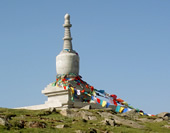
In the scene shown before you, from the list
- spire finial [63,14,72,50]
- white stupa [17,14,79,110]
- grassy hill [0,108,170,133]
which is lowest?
grassy hill [0,108,170,133]

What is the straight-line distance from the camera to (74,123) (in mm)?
28484

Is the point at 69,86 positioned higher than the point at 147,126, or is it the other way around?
the point at 69,86

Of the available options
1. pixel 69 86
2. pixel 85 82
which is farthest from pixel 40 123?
pixel 85 82

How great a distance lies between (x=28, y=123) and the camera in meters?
25.8

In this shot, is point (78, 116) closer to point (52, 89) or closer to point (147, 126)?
point (147, 126)

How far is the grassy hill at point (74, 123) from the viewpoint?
80.9ft

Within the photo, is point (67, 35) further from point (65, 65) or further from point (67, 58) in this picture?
point (65, 65)

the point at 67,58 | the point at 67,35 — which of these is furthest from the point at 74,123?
the point at 67,35

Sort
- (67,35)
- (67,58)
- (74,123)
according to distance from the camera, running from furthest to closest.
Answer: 1. (67,35)
2. (67,58)
3. (74,123)

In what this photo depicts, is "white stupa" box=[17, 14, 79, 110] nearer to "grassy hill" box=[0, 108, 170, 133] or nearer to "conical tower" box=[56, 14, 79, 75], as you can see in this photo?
"conical tower" box=[56, 14, 79, 75]

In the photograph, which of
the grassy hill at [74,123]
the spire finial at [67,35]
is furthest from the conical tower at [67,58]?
the grassy hill at [74,123]

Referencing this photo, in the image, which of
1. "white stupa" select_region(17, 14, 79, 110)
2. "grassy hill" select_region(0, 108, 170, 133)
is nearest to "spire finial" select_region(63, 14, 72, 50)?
"white stupa" select_region(17, 14, 79, 110)

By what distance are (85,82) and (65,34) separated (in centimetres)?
683

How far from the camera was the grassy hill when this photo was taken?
24.7 meters
